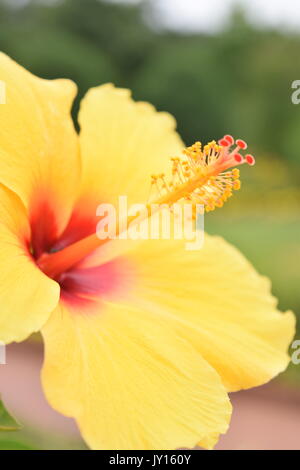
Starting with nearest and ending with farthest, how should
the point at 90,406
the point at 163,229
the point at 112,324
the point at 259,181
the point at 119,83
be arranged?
the point at 90,406
the point at 112,324
the point at 163,229
the point at 259,181
the point at 119,83

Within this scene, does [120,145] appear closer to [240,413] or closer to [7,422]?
[7,422]

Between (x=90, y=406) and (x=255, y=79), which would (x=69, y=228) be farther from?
(x=255, y=79)

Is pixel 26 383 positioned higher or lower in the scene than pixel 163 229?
lower

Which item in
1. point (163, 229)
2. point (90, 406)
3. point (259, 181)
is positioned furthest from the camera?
point (259, 181)

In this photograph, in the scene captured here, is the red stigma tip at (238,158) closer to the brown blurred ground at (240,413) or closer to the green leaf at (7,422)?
the green leaf at (7,422)

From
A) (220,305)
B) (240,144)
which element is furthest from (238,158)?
(220,305)

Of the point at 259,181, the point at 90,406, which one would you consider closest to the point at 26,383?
the point at 90,406
